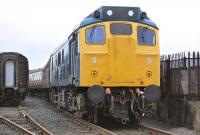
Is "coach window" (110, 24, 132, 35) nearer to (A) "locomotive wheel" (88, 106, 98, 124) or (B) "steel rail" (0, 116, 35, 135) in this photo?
(A) "locomotive wheel" (88, 106, 98, 124)

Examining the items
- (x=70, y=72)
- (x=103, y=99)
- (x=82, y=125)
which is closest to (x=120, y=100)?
(x=103, y=99)

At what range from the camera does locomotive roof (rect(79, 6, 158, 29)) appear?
1410cm

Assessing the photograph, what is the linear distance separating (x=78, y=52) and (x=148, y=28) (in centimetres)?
224

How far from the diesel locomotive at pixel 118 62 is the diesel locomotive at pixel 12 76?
14.3 meters

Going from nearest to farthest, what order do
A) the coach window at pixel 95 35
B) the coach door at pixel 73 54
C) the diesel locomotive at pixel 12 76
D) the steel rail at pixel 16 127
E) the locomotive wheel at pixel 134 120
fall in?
the steel rail at pixel 16 127 → the coach window at pixel 95 35 → the locomotive wheel at pixel 134 120 → the coach door at pixel 73 54 → the diesel locomotive at pixel 12 76

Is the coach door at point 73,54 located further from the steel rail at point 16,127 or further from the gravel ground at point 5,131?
the gravel ground at point 5,131

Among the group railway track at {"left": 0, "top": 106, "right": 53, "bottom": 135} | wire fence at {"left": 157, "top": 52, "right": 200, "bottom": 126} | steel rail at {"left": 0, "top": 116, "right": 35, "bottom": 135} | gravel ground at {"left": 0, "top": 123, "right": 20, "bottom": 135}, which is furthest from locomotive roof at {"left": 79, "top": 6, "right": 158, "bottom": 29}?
gravel ground at {"left": 0, "top": 123, "right": 20, "bottom": 135}

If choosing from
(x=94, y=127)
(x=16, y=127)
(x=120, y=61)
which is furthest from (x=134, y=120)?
(x=16, y=127)

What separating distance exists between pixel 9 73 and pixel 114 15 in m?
15.5

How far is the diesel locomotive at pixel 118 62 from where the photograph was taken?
13.7 metres

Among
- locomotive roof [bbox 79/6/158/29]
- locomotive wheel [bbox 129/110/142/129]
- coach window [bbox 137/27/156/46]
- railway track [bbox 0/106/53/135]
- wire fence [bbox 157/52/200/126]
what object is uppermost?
locomotive roof [bbox 79/6/158/29]

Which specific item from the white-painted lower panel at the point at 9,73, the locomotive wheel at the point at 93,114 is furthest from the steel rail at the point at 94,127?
the white-painted lower panel at the point at 9,73

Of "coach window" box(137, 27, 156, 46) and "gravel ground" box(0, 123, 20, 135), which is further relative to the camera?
"coach window" box(137, 27, 156, 46)

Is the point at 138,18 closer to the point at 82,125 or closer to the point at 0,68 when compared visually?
the point at 82,125
